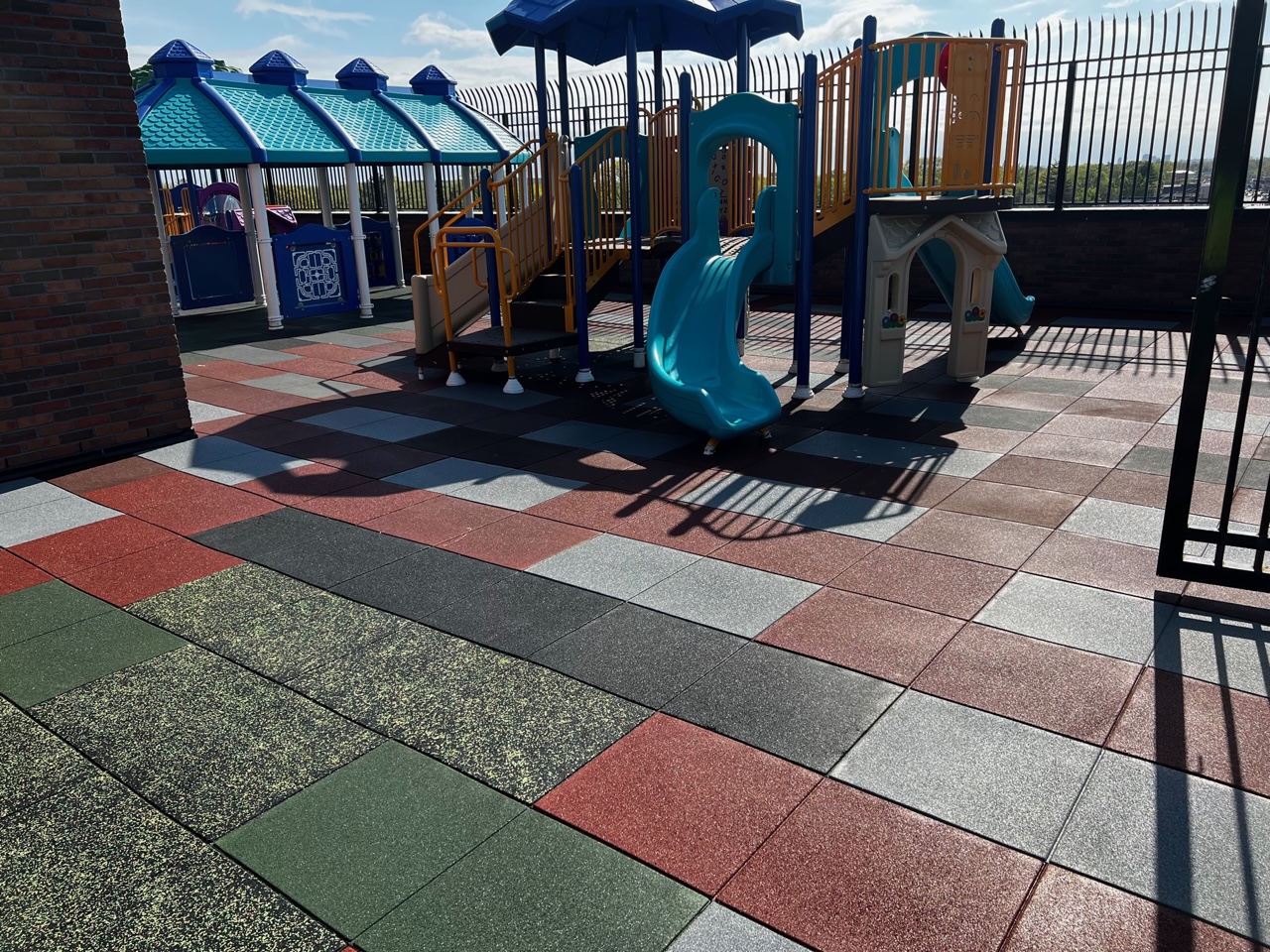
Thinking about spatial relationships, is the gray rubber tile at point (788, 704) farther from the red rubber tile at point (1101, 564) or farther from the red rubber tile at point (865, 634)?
the red rubber tile at point (1101, 564)

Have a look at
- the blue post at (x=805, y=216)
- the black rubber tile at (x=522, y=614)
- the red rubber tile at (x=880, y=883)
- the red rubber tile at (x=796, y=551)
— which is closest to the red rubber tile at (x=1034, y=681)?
the red rubber tile at (x=880, y=883)

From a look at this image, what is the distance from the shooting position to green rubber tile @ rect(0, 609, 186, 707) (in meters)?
3.95

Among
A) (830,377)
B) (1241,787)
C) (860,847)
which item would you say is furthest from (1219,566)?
(830,377)

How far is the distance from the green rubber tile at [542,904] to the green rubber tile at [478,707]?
0.31 m

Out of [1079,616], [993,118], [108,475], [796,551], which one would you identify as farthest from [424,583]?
[993,118]

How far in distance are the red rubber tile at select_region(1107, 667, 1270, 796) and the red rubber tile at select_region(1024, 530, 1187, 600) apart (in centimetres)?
90

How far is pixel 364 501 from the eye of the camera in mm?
6223

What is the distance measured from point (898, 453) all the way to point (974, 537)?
70.6 inches

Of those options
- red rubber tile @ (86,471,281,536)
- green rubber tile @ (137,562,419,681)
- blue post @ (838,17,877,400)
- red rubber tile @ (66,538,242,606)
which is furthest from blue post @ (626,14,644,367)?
green rubber tile @ (137,562,419,681)

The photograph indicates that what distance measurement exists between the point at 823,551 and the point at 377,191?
58.1 ft

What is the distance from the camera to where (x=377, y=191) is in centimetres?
2020

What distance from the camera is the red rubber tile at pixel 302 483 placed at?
21.0 ft

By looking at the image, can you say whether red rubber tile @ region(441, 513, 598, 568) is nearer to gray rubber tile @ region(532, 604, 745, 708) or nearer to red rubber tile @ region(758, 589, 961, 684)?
gray rubber tile @ region(532, 604, 745, 708)

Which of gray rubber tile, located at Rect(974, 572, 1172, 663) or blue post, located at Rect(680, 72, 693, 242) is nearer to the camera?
gray rubber tile, located at Rect(974, 572, 1172, 663)
